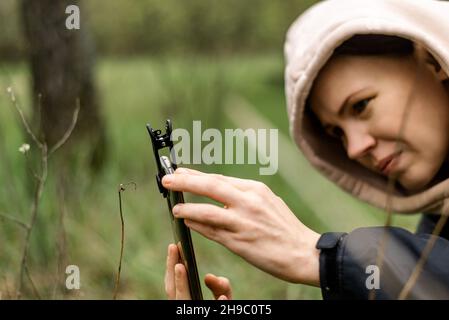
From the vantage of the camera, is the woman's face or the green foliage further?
the green foliage

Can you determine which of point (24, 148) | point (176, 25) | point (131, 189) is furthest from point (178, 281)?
point (176, 25)

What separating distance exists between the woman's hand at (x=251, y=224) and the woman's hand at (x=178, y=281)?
8 cm

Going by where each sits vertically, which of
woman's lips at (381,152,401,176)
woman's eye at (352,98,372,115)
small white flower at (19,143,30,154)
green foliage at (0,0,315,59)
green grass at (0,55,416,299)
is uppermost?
green foliage at (0,0,315,59)

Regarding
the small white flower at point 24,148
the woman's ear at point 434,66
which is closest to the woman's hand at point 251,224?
the small white flower at point 24,148

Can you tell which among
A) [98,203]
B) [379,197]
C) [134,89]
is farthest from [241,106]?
[379,197]

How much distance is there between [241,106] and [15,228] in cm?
502

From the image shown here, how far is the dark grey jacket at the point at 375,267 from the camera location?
119 centimetres

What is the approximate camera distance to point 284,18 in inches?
404

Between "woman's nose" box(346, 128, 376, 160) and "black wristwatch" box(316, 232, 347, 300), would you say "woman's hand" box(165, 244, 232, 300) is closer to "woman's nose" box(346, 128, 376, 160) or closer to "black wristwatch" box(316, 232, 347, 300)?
"black wristwatch" box(316, 232, 347, 300)

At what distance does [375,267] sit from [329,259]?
7 cm

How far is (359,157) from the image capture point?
1868mm

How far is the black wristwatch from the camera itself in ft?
3.93

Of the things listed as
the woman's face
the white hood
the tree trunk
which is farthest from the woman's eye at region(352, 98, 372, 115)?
the tree trunk

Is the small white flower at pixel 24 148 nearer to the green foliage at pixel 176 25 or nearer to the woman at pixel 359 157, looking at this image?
the woman at pixel 359 157
